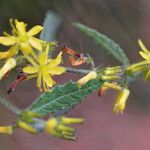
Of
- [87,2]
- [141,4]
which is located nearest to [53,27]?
[87,2]

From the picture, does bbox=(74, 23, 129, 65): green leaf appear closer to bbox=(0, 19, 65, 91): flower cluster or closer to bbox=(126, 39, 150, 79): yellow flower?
bbox=(126, 39, 150, 79): yellow flower

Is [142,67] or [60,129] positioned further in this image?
[142,67]

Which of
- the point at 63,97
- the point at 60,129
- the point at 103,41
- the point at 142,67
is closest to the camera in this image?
the point at 60,129

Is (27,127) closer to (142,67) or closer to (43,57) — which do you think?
(43,57)

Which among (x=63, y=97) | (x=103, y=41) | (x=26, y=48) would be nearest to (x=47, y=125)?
(x=63, y=97)

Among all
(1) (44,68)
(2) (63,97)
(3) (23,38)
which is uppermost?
(3) (23,38)

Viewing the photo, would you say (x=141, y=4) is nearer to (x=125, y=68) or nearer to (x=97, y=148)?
(x=97, y=148)

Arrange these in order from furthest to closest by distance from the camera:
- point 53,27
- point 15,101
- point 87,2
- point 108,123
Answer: point 108,123 < point 15,101 < point 87,2 < point 53,27
